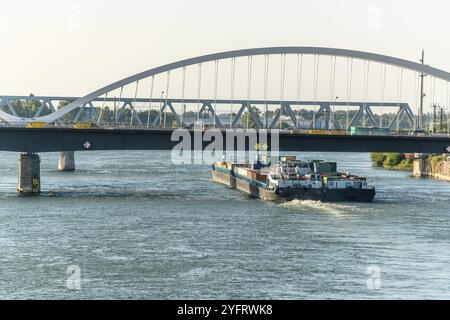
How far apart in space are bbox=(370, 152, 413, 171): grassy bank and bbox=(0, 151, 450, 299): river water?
194 ft

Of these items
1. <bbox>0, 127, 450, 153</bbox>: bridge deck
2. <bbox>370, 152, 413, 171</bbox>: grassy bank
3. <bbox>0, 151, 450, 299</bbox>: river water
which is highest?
<bbox>0, 127, 450, 153</bbox>: bridge deck

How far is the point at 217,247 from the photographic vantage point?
1901 inches

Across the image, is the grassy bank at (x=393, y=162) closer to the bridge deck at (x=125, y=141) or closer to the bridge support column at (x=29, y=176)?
the bridge deck at (x=125, y=141)

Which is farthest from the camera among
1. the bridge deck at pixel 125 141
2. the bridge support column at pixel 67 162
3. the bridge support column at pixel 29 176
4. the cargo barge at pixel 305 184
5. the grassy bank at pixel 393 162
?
the grassy bank at pixel 393 162

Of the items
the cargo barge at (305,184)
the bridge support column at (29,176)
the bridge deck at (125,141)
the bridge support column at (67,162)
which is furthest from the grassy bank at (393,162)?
the bridge support column at (29,176)

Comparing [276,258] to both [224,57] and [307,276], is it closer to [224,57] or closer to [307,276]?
[307,276]

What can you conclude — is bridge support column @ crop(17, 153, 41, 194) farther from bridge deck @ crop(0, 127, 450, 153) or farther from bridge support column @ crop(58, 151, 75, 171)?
bridge support column @ crop(58, 151, 75, 171)

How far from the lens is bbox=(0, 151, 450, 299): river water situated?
1483 inches

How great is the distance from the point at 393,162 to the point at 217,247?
326ft

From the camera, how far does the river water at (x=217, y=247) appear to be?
3766 cm

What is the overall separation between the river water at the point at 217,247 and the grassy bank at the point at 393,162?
5917cm

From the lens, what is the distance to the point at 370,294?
120 ft

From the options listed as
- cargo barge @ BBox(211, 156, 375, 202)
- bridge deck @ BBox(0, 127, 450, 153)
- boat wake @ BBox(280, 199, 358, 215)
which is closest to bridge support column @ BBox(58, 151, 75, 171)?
cargo barge @ BBox(211, 156, 375, 202)
